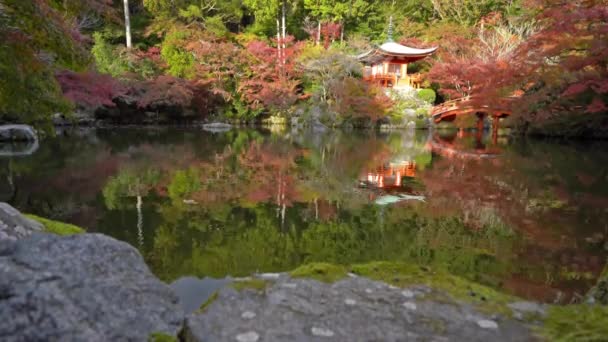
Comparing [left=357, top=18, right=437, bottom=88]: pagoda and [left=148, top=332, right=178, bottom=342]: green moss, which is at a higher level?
[left=357, top=18, right=437, bottom=88]: pagoda

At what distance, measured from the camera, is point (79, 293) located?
1688 millimetres

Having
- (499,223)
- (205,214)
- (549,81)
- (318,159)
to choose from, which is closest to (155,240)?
(205,214)

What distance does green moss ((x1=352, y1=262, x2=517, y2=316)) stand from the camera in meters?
1.92

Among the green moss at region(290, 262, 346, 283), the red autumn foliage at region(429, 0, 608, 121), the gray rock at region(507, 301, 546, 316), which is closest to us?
the gray rock at region(507, 301, 546, 316)

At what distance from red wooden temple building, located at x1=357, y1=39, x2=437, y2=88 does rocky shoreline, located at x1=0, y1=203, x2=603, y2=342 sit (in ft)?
83.0

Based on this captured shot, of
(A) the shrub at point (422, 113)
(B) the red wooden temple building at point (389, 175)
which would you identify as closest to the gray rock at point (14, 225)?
(B) the red wooden temple building at point (389, 175)

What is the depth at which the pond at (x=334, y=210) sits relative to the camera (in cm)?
412

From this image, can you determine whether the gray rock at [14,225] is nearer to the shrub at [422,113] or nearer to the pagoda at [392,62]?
the shrub at [422,113]

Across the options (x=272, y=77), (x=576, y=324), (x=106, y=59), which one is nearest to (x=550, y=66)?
(x=272, y=77)

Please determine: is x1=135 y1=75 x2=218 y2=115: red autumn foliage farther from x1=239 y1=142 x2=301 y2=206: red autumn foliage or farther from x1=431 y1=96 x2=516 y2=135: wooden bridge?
x1=431 y1=96 x2=516 y2=135: wooden bridge

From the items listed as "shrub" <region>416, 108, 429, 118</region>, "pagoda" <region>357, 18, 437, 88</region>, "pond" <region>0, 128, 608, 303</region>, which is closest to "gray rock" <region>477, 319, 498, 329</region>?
"pond" <region>0, 128, 608, 303</region>

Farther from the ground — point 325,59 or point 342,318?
point 325,59

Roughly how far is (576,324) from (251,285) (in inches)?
50.7

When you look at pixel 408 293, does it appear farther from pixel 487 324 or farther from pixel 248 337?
pixel 248 337
